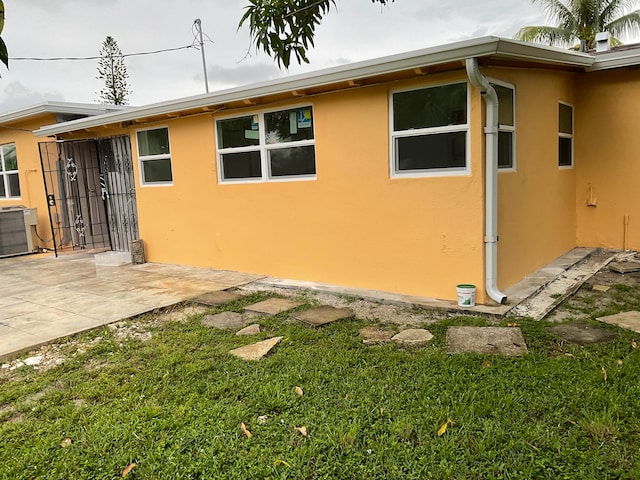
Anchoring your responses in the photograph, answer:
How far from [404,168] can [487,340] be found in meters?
2.32

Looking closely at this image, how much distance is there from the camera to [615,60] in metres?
6.74

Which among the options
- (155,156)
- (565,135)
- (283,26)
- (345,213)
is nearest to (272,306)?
(345,213)

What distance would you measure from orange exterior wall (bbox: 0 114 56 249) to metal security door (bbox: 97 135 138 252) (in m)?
1.76

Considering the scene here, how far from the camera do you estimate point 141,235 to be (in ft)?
29.6

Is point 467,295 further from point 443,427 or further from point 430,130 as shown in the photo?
point 443,427

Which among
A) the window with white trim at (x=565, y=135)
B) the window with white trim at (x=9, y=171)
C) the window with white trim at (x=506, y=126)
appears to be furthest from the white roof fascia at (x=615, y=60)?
the window with white trim at (x=9, y=171)

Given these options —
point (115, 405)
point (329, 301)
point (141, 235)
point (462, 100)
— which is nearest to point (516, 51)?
point (462, 100)

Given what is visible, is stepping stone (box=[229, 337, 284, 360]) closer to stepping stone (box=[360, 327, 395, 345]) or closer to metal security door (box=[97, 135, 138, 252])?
stepping stone (box=[360, 327, 395, 345])

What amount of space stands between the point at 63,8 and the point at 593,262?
22.7 feet

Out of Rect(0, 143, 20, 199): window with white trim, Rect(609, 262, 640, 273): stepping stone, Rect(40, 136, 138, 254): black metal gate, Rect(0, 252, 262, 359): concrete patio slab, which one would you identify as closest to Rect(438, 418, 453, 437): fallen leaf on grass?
Rect(0, 252, 262, 359): concrete patio slab

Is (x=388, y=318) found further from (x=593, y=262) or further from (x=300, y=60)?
(x=593, y=262)

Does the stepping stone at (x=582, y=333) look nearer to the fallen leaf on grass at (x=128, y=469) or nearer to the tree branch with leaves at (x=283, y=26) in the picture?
the tree branch with leaves at (x=283, y=26)

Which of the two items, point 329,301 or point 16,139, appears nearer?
point 329,301

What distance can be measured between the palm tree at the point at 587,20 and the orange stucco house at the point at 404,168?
52.5 ft
